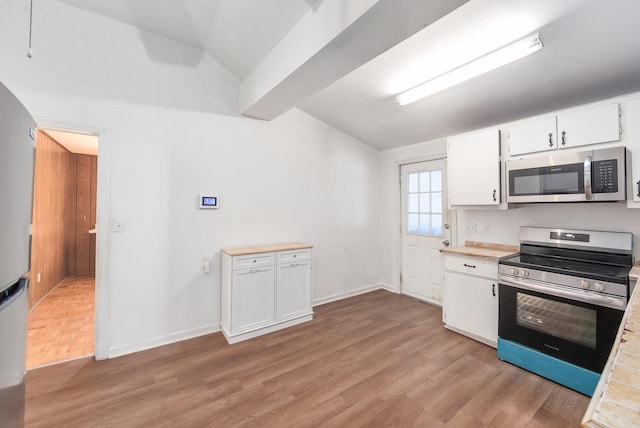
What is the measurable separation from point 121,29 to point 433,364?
14.0 ft

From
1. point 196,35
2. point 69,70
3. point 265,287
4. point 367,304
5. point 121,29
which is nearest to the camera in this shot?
point 69,70

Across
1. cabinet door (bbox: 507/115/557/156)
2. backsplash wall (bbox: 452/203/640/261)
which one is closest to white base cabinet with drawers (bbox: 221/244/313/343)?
backsplash wall (bbox: 452/203/640/261)

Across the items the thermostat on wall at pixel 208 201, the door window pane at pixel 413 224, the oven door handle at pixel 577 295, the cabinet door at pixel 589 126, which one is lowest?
the oven door handle at pixel 577 295

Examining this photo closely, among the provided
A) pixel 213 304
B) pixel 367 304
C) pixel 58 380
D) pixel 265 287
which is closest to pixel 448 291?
pixel 367 304

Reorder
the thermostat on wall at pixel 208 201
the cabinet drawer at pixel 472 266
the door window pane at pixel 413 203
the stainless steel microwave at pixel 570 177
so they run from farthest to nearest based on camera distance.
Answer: the door window pane at pixel 413 203 < the thermostat on wall at pixel 208 201 < the cabinet drawer at pixel 472 266 < the stainless steel microwave at pixel 570 177

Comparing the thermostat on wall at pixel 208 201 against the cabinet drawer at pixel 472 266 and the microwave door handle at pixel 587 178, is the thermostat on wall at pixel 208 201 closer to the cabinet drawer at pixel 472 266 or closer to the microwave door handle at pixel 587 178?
the cabinet drawer at pixel 472 266

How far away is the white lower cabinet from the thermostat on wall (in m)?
2.70

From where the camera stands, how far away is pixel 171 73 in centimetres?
276

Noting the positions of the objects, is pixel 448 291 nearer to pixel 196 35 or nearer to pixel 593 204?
pixel 593 204

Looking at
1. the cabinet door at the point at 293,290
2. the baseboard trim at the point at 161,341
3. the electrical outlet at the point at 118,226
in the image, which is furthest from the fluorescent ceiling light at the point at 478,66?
the baseboard trim at the point at 161,341

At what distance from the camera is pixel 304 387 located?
6.80 feet

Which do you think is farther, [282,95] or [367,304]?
[367,304]

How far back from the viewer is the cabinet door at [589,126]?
6.91 feet

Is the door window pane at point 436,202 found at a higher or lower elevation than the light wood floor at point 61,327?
higher
